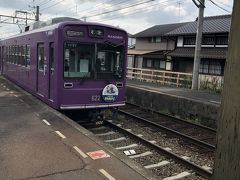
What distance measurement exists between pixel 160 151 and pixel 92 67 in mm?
3275

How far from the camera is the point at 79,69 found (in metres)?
9.49

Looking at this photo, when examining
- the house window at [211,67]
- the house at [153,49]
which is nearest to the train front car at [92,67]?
the house window at [211,67]

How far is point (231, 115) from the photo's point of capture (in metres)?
2.41

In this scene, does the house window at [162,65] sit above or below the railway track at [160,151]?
above

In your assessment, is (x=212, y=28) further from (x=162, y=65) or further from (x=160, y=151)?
(x=160, y=151)

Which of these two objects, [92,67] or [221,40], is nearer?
[92,67]

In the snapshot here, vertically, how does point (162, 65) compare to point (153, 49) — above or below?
below

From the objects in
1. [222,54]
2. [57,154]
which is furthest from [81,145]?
[222,54]

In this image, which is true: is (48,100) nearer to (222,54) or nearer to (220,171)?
(220,171)

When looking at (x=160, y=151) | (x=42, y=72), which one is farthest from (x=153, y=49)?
(x=160, y=151)

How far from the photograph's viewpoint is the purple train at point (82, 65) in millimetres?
9203

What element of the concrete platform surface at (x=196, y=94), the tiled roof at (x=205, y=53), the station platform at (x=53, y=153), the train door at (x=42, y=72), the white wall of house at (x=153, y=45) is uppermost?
the white wall of house at (x=153, y=45)

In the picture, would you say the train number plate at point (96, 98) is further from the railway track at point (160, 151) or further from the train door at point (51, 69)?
the train door at point (51, 69)

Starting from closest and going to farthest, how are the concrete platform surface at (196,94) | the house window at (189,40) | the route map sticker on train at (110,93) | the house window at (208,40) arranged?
the route map sticker on train at (110,93) < the concrete platform surface at (196,94) < the house window at (208,40) < the house window at (189,40)
